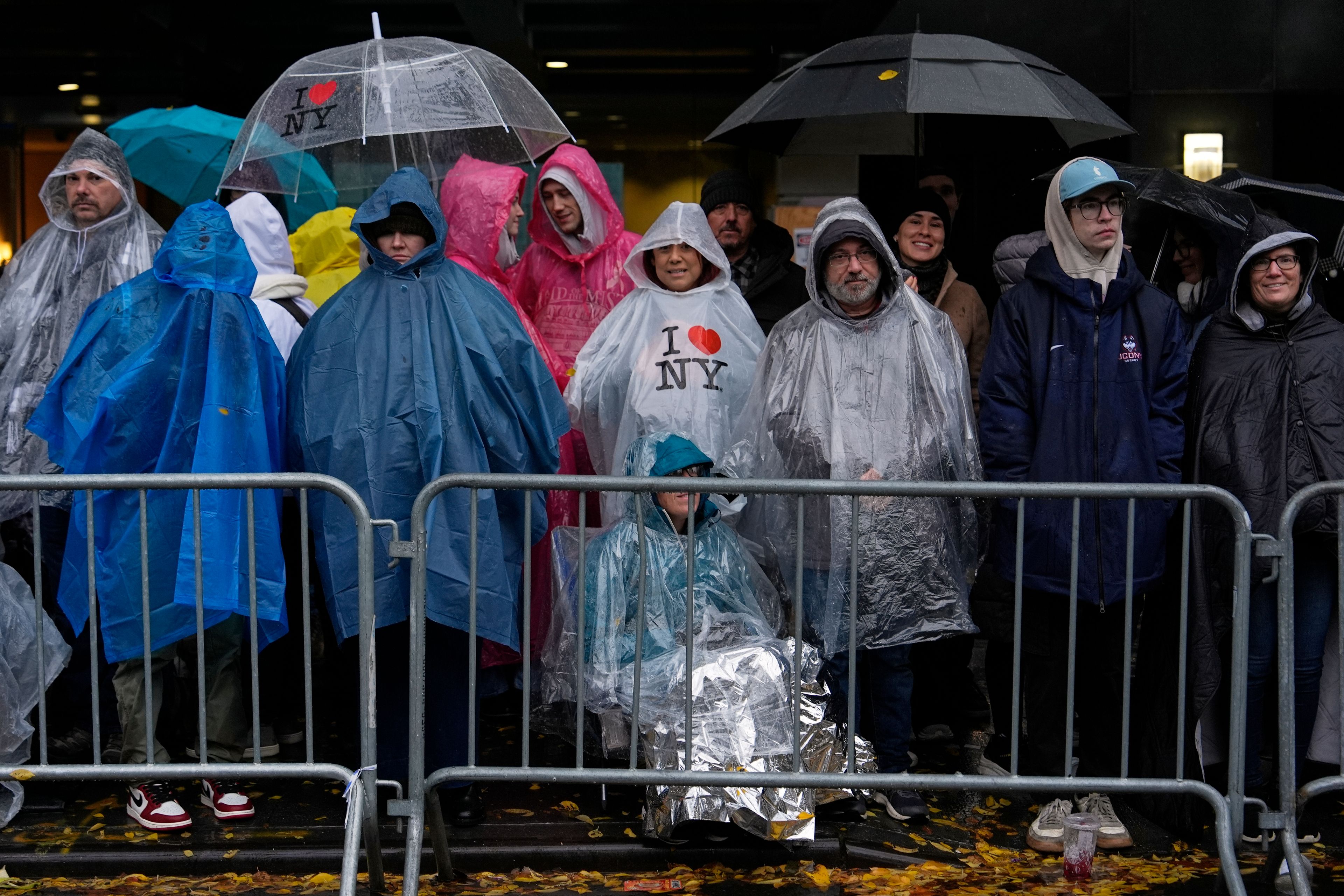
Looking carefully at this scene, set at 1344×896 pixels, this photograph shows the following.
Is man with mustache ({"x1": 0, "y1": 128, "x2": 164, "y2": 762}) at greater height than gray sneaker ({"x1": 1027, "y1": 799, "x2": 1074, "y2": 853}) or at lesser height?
greater

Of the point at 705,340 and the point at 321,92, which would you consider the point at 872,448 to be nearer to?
the point at 705,340

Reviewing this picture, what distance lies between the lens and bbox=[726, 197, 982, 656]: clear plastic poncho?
513 centimetres

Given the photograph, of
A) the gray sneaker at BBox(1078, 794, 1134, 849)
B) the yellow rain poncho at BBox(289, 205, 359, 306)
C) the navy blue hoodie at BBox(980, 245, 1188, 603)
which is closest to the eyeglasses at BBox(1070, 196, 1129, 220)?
the navy blue hoodie at BBox(980, 245, 1188, 603)

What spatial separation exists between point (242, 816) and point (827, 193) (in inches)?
246

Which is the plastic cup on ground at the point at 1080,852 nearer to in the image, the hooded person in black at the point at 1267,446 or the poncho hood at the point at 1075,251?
the hooded person in black at the point at 1267,446

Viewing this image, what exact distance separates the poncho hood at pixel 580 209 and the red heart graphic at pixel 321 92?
1017 mm

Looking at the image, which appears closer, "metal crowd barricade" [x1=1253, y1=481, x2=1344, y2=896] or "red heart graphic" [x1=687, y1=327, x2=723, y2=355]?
"metal crowd barricade" [x1=1253, y1=481, x2=1344, y2=896]

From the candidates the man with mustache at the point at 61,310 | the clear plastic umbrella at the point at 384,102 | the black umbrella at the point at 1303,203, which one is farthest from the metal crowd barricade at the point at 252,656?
the black umbrella at the point at 1303,203

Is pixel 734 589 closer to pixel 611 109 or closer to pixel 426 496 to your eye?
pixel 426 496

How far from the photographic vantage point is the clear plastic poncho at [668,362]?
19.1ft

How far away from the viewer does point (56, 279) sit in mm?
5945

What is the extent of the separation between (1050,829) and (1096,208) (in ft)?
6.87

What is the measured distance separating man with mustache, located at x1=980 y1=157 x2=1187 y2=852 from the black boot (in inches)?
73.1

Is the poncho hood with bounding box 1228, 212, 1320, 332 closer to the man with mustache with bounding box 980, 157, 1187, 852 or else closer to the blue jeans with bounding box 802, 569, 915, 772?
the man with mustache with bounding box 980, 157, 1187, 852
